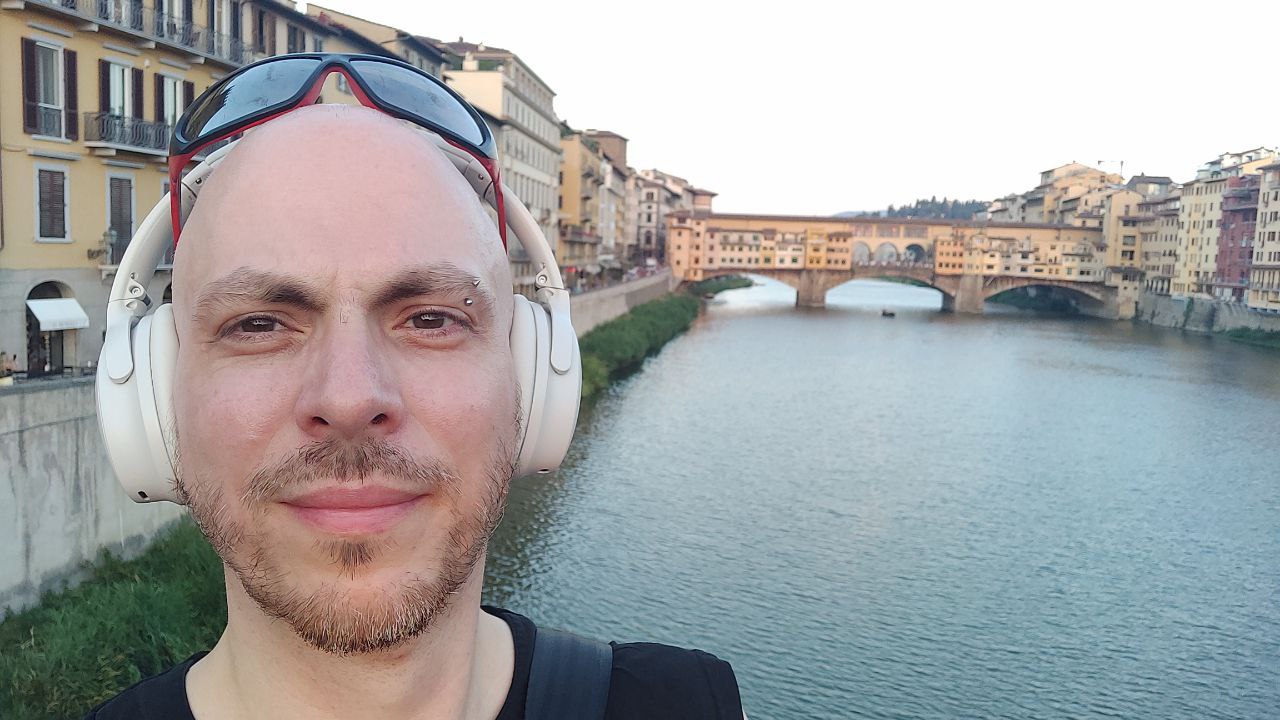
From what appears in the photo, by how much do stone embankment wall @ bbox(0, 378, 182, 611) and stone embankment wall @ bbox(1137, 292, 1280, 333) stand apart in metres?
45.0

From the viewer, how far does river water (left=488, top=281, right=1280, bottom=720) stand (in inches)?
461

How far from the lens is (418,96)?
1.34 m

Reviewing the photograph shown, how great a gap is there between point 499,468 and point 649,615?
11.8m

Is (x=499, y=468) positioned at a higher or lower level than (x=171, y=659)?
higher

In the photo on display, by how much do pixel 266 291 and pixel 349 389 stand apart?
0.16 metres

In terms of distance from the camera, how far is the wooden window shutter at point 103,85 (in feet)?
42.9

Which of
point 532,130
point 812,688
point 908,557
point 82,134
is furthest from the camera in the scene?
point 532,130

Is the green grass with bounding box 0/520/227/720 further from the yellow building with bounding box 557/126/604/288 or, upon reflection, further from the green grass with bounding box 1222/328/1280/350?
the green grass with bounding box 1222/328/1280/350

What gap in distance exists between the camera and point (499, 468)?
48.4 inches

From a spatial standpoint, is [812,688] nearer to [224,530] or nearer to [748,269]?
[224,530]

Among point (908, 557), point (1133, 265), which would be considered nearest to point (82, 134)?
point (908, 557)

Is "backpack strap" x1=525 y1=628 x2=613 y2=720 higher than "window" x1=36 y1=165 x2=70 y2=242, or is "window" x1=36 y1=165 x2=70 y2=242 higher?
"window" x1=36 y1=165 x2=70 y2=242

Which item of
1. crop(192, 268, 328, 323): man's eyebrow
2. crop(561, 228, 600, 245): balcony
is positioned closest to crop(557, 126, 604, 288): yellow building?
crop(561, 228, 600, 245): balcony

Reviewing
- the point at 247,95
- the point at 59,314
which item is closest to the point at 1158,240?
the point at 59,314
